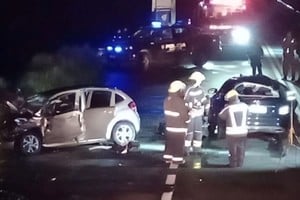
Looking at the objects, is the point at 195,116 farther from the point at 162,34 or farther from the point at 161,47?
the point at 162,34

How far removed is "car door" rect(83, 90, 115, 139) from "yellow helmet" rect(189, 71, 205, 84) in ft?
4.77

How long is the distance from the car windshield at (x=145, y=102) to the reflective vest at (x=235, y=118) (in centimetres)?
2

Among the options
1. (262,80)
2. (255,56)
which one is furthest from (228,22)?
(262,80)

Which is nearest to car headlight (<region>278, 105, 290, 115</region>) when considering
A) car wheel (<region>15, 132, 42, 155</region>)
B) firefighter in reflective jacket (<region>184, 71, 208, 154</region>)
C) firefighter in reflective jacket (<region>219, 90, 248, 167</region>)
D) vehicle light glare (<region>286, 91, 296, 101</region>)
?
vehicle light glare (<region>286, 91, 296, 101</region>)

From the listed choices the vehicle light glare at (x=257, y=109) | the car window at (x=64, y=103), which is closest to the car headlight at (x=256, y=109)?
the vehicle light glare at (x=257, y=109)

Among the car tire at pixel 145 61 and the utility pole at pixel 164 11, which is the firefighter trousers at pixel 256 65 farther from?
the car tire at pixel 145 61

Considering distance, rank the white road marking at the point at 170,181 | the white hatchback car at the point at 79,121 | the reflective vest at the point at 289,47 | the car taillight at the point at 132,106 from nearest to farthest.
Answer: the white road marking at the point at 170,181 → the white hatchback car at the point at 79,121 → the car taillight at the point at 132,106 → the reflective vest at the point at 289,47

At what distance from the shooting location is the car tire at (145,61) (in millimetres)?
15656

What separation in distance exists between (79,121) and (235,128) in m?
2.60

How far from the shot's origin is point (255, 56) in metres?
15.5

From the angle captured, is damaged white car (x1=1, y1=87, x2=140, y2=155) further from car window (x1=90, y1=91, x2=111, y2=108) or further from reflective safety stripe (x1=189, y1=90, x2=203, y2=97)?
reflective safety stripe (x1=189, y1=90, x2=203, y2=97)

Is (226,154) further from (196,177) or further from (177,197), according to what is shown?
(177,197)

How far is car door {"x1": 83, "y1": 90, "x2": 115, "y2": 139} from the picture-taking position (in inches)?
551

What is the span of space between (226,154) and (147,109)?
1731mm
